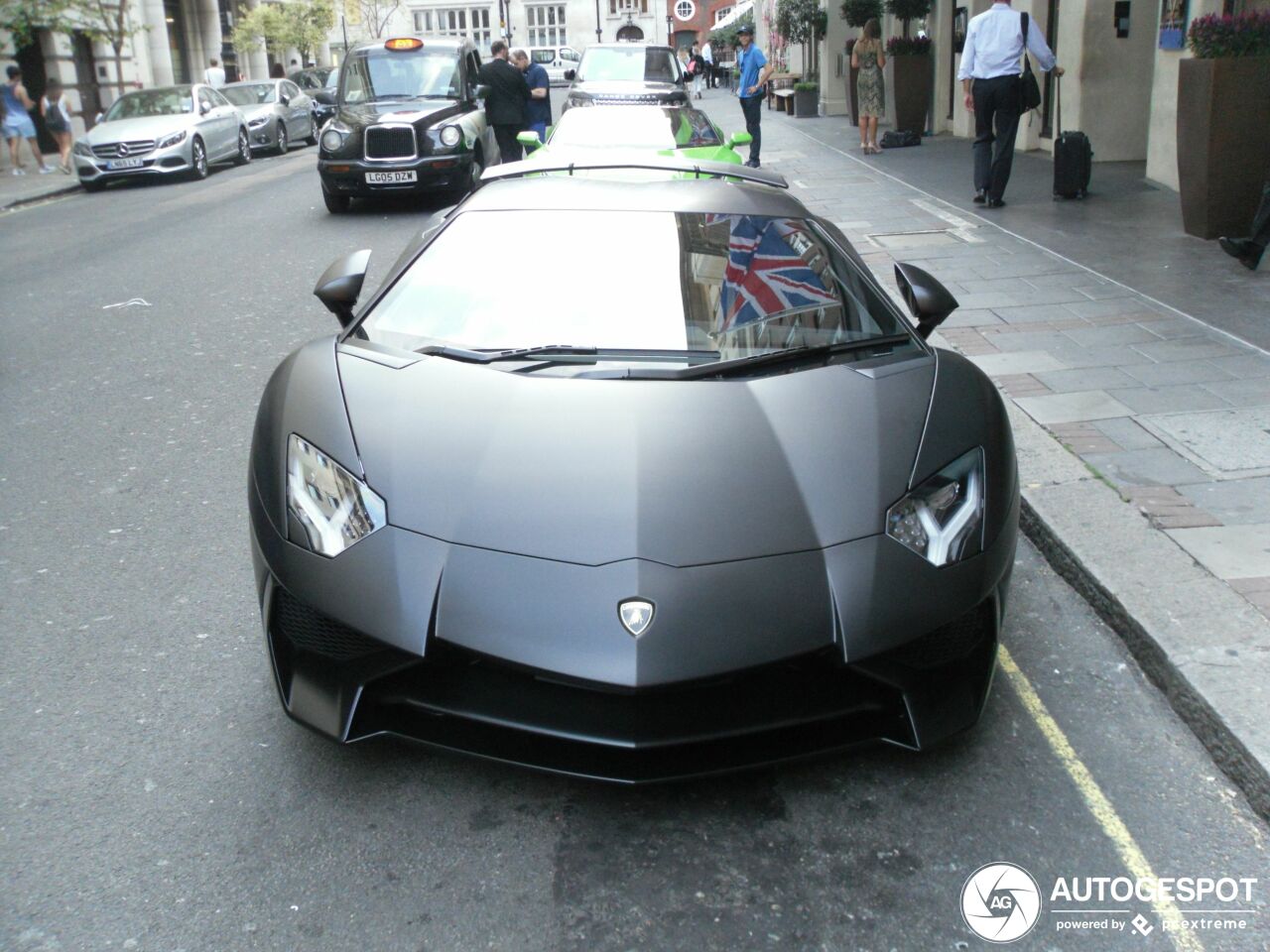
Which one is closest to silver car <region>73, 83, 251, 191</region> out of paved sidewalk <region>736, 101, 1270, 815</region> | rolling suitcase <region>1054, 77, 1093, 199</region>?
rolling suitcase <region>1054, 77, 1093, 199</region>

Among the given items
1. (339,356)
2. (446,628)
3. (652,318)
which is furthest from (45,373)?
(446,628)

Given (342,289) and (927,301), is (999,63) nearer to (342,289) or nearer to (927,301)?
(927,301)

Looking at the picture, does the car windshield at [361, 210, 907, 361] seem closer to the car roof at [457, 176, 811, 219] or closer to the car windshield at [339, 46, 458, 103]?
the car roof at [457, 176, 811, 219]

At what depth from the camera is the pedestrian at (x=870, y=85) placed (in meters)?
17.7

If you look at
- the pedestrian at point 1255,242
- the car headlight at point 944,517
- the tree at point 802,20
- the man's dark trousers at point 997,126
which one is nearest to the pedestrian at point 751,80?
the man's dark trousers at point 997,126

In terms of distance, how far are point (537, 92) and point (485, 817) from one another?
14860mm

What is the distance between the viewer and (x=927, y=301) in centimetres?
400

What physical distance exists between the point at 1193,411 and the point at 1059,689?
2.56 meters

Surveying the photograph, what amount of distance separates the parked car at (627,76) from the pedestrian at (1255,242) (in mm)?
8741

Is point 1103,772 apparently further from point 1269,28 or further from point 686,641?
point 1269,28

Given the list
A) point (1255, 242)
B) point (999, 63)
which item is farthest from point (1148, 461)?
point (999, 63)


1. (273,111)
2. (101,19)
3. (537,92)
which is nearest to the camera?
(537,92)

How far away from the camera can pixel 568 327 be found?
3.61m

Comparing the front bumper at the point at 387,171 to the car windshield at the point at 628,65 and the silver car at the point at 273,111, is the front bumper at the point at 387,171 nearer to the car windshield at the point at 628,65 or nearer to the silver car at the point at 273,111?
the car windshield at the point at 628,65
